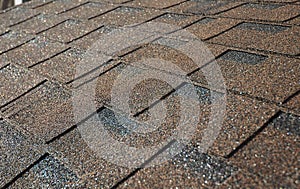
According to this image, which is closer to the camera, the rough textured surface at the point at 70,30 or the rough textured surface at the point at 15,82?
the rough textured surface at the point at 15,82

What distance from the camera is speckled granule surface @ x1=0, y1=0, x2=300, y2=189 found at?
115 centimetres

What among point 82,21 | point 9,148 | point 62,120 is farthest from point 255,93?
point 82,21

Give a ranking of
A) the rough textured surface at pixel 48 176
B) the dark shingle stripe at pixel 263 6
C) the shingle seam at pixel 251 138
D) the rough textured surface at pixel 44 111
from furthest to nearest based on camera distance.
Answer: the dark shingle stripe at pixel 263 6 < the rough textured surface at pixel 44 111 < the rough textured surface at pixel 48 176 < the shingle seam at pixel 251 138

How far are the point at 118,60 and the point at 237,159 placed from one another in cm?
97

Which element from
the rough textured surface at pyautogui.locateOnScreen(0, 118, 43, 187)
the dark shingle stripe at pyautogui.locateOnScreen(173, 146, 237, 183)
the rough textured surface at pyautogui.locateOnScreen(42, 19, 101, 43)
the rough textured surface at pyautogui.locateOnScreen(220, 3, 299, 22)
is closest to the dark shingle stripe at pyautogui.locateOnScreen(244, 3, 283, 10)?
the rough textured surface at pyautogui.locateOnScreen(220, 3, 299, 22)

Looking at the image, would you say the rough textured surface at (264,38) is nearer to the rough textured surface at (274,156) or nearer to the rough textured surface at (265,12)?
the rough textured surface at (265,12)

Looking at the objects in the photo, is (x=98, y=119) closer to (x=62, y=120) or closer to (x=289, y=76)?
(x=62, y=120)

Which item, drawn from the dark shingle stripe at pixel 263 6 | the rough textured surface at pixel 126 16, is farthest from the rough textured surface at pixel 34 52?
the dark shingle stripe at pixel 263 6

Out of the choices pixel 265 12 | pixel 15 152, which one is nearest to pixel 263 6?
pixel 265 12

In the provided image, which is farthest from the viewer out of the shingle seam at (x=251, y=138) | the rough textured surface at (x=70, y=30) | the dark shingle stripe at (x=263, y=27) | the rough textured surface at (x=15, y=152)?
the rough textured surface at (x=70, y=30)

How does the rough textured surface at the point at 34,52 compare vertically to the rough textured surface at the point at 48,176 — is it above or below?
below

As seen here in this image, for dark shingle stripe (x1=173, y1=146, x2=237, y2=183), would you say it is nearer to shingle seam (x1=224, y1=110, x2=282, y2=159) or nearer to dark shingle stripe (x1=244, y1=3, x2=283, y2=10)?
shingle seam (x1=224, y1=110, x2=282, y2=159)

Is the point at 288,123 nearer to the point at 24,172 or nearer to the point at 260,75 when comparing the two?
the point at 260,75

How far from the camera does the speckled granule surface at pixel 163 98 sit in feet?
3.76
